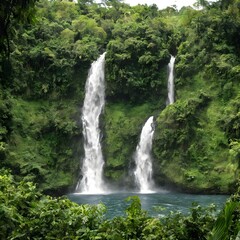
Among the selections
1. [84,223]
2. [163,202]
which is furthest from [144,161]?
[84,223]

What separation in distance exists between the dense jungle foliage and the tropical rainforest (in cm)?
7

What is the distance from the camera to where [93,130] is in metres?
24.4

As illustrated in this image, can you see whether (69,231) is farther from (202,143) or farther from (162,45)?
(162,45)

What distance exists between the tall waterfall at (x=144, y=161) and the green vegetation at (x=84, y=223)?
1718cm

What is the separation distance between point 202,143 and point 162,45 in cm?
907

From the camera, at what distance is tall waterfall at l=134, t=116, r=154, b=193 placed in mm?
21667

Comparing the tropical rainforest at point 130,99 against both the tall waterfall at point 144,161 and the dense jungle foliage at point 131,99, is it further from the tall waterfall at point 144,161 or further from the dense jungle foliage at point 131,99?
the tall waterfall at point 144,161

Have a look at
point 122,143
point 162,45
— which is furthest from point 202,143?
point 162,45

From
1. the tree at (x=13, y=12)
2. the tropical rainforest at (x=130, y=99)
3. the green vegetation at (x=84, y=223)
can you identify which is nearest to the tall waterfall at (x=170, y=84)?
the tropical rainforest at (x=130, y=99)

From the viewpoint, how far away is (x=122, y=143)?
2359cm

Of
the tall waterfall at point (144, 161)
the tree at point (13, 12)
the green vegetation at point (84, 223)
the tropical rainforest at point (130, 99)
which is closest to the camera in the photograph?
the green vegetation at point (84, 223)

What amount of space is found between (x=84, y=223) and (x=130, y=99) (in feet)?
72.8

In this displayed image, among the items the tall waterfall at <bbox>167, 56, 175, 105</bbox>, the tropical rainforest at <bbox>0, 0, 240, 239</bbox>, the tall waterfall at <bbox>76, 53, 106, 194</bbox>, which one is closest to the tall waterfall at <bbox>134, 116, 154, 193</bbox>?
the tropical rainforest at <bbox>0, 0, 240, 239</bbox>

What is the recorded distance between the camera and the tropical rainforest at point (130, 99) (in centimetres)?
2050
